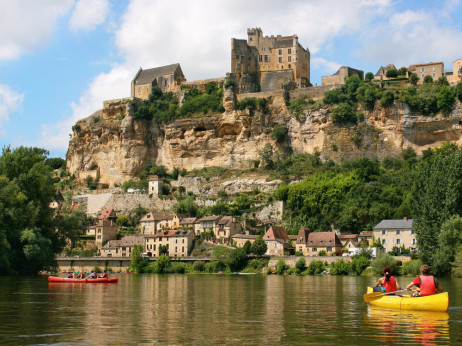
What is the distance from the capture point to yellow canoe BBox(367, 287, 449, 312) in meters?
20.0

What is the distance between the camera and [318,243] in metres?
61.2

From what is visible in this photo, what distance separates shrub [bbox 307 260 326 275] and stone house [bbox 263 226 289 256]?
19.8 ft

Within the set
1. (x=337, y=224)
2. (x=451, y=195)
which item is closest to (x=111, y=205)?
(x=337, y=224)

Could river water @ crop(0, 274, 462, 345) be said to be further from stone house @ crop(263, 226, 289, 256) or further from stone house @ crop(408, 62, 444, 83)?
stone house @ crop(408, 62, 444, 83)

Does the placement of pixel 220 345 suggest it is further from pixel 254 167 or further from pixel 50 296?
pixel 254 167

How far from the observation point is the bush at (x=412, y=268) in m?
47.2

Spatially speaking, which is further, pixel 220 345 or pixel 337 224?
pixel 337 224

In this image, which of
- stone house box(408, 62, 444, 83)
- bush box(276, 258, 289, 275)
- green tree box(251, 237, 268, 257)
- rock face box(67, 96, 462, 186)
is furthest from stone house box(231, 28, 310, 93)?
bush box(276, 258, 289, 275)

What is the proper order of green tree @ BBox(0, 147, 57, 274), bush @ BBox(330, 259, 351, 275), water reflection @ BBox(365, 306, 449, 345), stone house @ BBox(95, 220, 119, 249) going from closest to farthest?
water reflection @ BBox(365, 306, 449, 345) < green tree @ BBox(0, 147, 57, 274) < bush @ BBox(330, 259, 351, 275) < stone house @ BBox(95, 220, 119, 249)

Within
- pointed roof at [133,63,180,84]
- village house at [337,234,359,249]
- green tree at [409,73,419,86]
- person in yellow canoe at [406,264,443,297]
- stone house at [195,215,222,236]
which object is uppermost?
pointed roof at [133,63,180,84]

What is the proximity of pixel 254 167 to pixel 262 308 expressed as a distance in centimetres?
6102

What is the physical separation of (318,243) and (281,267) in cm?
595

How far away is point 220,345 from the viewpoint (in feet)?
48.4

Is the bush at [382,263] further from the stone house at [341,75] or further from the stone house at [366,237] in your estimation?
the stone house at [341,75]
